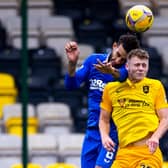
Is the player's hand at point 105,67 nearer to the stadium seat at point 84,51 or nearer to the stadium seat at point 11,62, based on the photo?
the stadium seat at point 11,62

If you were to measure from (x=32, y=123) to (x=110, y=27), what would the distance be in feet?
8.23

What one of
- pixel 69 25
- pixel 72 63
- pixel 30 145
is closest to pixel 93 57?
pixel 72 63

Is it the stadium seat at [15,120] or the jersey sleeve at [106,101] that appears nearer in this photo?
the jersey sleeve at [106,101]

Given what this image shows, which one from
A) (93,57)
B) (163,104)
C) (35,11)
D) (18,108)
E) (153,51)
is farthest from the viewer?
(35,11)

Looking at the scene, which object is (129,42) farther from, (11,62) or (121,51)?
(11,62)

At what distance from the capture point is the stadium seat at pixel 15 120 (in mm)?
11908

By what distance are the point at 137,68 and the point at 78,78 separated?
78 centimetres

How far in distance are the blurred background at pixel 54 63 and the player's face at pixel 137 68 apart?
2.96 metres

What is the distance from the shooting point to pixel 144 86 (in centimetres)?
828

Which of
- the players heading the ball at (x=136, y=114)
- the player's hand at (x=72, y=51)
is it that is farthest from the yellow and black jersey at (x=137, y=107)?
the player's hand at (x=72, y=51)

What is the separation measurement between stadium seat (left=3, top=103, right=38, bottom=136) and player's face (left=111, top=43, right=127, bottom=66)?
3.44 m

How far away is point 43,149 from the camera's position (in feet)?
37.2

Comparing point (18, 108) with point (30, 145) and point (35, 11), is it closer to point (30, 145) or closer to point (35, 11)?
point (30, 145)

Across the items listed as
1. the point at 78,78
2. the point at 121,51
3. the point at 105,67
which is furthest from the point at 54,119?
the point at 105,67
